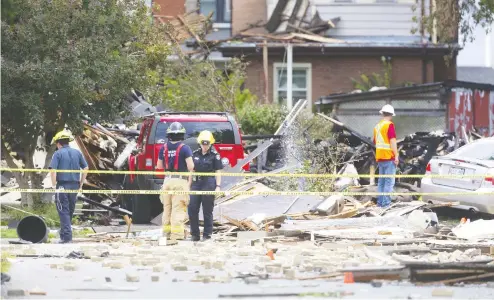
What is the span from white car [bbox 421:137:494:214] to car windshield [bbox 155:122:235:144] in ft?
11.4

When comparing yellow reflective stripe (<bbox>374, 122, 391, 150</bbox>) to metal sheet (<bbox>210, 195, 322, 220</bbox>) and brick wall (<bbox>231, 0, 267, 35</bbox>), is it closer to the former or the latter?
metal sheet (<bbox>210, 195, 322, 220</bbox>)

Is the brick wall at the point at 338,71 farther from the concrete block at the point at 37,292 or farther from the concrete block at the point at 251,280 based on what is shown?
the concrete block at the point at 37,292

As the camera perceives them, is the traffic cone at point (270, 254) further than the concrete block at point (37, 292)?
Yes

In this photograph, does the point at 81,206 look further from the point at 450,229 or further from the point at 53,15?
the point at 450,229

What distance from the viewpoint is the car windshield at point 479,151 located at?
21275mm

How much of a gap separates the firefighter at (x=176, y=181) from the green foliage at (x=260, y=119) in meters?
11.8

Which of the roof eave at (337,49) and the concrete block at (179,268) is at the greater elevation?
the roof eave at (337,49)

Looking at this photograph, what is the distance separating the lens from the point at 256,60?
35969 millimetres

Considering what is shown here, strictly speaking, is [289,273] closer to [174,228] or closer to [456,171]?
[174,228]

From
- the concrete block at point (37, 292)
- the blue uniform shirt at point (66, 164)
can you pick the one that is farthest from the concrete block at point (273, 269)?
the blue uniform shirt at point (66, 164)

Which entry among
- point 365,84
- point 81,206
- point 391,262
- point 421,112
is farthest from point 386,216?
point 365,84

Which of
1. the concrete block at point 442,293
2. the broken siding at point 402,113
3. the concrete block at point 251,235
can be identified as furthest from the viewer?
the broken siding at point 402,113

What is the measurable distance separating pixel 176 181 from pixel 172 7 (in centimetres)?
1896

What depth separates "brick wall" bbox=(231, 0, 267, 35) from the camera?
37062mm
